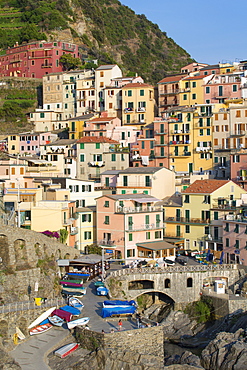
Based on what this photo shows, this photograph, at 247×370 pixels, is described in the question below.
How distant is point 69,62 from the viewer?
325 feet

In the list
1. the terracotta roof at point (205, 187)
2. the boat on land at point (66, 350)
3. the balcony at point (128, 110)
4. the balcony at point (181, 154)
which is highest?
the balcony at point (128, 110)

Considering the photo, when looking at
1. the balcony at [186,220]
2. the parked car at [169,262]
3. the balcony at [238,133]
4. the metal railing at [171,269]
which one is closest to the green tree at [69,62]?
the balcony at [238,133]

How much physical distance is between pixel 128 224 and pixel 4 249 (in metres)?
13.1

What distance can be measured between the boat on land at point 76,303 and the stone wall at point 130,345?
10.1ft

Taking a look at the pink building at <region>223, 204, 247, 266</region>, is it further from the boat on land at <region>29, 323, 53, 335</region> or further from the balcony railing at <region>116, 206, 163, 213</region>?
the boat on land at <region>29, 323, 53, 335</region>

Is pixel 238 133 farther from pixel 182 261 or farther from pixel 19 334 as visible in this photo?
pixel 19 334

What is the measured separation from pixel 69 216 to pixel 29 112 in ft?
138

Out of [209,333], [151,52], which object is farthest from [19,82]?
[209,333]

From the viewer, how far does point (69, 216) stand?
5762 cm

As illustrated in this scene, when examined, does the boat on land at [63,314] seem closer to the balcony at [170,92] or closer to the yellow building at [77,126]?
the yellow building at [77,126]

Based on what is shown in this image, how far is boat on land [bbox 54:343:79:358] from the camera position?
3769cm

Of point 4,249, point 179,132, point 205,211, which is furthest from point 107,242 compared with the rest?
point 179,132

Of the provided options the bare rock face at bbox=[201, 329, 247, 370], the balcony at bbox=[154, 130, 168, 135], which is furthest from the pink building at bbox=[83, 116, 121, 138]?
the bare rock face at bbox=[201, 329, 247, 370]

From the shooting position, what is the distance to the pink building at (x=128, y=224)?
55406 millimetres
